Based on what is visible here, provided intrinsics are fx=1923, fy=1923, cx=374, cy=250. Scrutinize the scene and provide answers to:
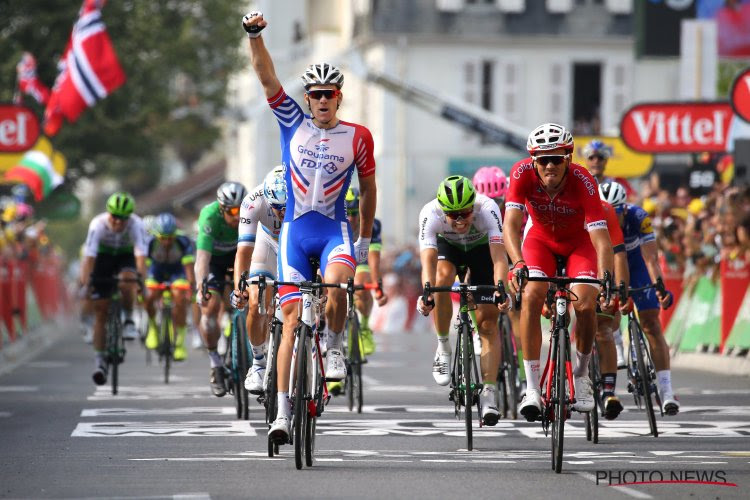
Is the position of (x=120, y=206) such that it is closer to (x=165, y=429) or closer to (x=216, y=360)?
(x=216, y=360)

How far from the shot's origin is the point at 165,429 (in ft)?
47.5

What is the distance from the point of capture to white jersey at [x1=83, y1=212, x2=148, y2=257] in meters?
19.6

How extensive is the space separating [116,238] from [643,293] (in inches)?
269

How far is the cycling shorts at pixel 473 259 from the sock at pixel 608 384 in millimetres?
1266

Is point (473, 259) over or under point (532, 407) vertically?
over

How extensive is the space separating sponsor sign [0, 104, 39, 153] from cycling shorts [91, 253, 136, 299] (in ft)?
37.0

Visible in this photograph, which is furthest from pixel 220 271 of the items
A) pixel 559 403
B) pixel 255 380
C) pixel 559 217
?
pixel 559 403

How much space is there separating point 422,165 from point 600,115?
5.93 metres

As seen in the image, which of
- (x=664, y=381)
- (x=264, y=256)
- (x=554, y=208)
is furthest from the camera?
(x=664, y=381)

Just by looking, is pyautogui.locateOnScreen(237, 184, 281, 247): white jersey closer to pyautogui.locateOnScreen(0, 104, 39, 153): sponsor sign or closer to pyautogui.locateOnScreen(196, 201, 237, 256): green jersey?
pyautogui.locateOnScreen(196, 201, 237, 256): green jersey

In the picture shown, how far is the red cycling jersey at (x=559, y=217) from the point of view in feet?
40.2

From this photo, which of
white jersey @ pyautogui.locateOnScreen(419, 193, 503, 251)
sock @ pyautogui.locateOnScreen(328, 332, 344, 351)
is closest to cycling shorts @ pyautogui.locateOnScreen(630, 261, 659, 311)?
white jersey @ pyautogui.locateOnScreen(419, 193, 503, 251)

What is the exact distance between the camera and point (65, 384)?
21.0 meters

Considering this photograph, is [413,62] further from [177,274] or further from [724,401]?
[724,401]
